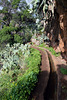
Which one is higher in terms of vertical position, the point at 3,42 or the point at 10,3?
the point at 10,3

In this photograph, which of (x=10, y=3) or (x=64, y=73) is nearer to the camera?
(x=64, y=73)

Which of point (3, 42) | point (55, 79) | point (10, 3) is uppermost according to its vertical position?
point (10, 3)

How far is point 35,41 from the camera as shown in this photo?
68.7 feet

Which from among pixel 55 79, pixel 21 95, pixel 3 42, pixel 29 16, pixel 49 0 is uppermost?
pixel 29 16

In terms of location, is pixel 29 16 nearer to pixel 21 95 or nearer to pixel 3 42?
pixel 3 42

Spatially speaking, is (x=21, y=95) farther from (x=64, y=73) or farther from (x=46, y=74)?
(x=64, y=73)

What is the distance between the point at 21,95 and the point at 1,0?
18719 mm

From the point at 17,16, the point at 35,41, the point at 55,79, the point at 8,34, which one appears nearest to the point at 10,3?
the point at 17,16

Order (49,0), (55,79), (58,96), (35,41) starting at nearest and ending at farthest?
(49,0)
(58,96)
(55,79)
(35,41)

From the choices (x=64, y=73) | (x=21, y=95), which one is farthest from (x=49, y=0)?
(x=64, y=73)

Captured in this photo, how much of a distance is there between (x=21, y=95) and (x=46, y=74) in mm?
3183

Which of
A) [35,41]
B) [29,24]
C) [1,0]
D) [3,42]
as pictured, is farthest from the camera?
[35,41]

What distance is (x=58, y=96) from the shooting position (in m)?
4.81

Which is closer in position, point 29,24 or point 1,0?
point 1,0
